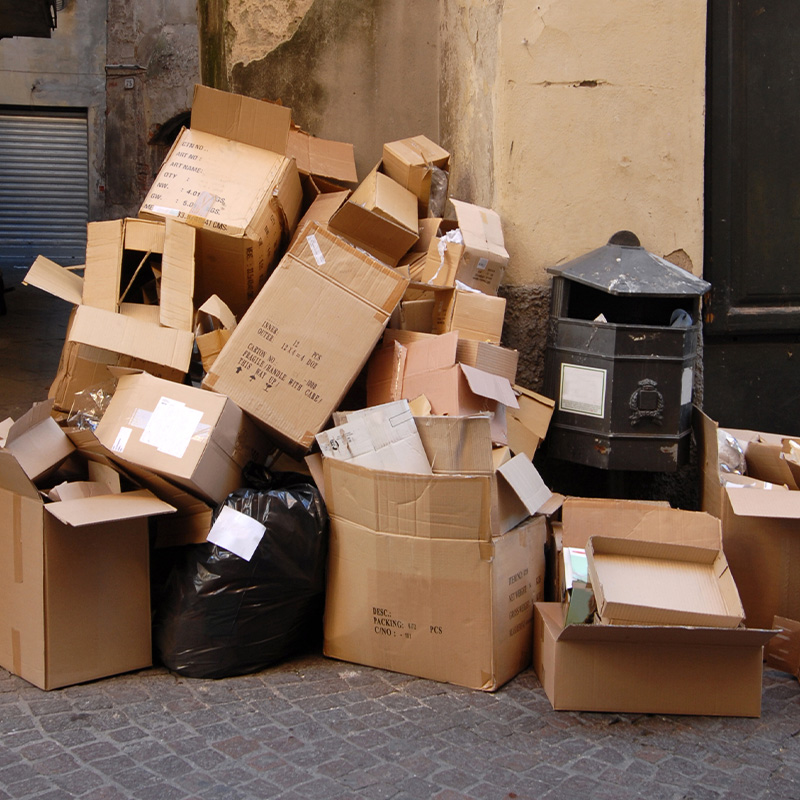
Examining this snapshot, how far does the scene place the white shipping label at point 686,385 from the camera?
11.7 ft

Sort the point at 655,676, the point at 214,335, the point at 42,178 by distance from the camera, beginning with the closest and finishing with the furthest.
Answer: the point at 655,676
the point at 214,335
the point at 42,178

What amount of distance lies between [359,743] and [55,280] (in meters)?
2.08

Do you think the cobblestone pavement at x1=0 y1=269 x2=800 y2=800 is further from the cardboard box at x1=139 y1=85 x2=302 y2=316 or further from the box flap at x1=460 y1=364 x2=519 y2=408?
the cardboard box at x1=139 y1=85 x2=302 y2=316

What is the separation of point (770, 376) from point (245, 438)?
2955 millimetres

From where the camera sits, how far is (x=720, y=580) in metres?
2.77

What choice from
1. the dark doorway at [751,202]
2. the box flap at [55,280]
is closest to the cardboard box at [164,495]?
the box flap at [55,280]

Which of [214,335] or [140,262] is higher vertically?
[140,262]

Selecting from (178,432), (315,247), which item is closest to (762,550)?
(315,247)

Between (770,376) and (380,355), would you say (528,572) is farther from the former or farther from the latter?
(770,376)

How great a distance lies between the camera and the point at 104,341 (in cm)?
308

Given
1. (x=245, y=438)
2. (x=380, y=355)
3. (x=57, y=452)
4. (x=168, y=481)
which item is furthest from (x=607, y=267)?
(x=57, y=452)

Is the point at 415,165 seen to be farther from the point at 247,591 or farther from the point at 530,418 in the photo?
the point at 247,591

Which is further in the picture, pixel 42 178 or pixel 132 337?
pixel 42 178

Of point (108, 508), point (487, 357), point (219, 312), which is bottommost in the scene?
point (108, 508)
